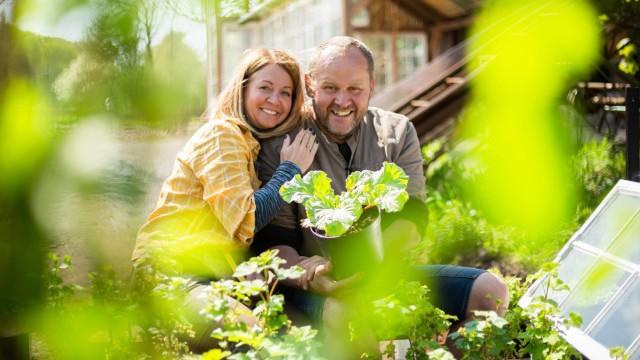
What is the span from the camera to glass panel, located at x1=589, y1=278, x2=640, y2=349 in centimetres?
211

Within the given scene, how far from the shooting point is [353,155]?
278 cm

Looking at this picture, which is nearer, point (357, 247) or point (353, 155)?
point (357, 247)

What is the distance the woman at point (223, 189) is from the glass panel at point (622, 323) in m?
0.99

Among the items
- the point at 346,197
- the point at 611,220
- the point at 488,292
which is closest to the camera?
the point at 346,197

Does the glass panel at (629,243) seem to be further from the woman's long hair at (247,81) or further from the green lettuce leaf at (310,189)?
the woman's long hair at (247,81)

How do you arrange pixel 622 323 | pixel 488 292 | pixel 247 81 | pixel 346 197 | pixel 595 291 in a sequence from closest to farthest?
pixel 346 197 → pixel 622 323 → pixel 595 291 → pixel 488 292 → pixel 247 81

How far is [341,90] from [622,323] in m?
1.13

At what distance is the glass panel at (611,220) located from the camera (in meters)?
2.55

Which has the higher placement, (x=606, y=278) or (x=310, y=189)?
(x=310, y=189)

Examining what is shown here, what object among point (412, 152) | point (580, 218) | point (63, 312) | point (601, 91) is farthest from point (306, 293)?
point (601, 91)

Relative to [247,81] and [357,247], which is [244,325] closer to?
[357,247]

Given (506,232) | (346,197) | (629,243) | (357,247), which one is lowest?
(506,232)

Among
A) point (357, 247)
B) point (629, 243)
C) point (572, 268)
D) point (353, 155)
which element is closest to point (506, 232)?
point (572, 268)

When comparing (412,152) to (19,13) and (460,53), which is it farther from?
(460,53)
